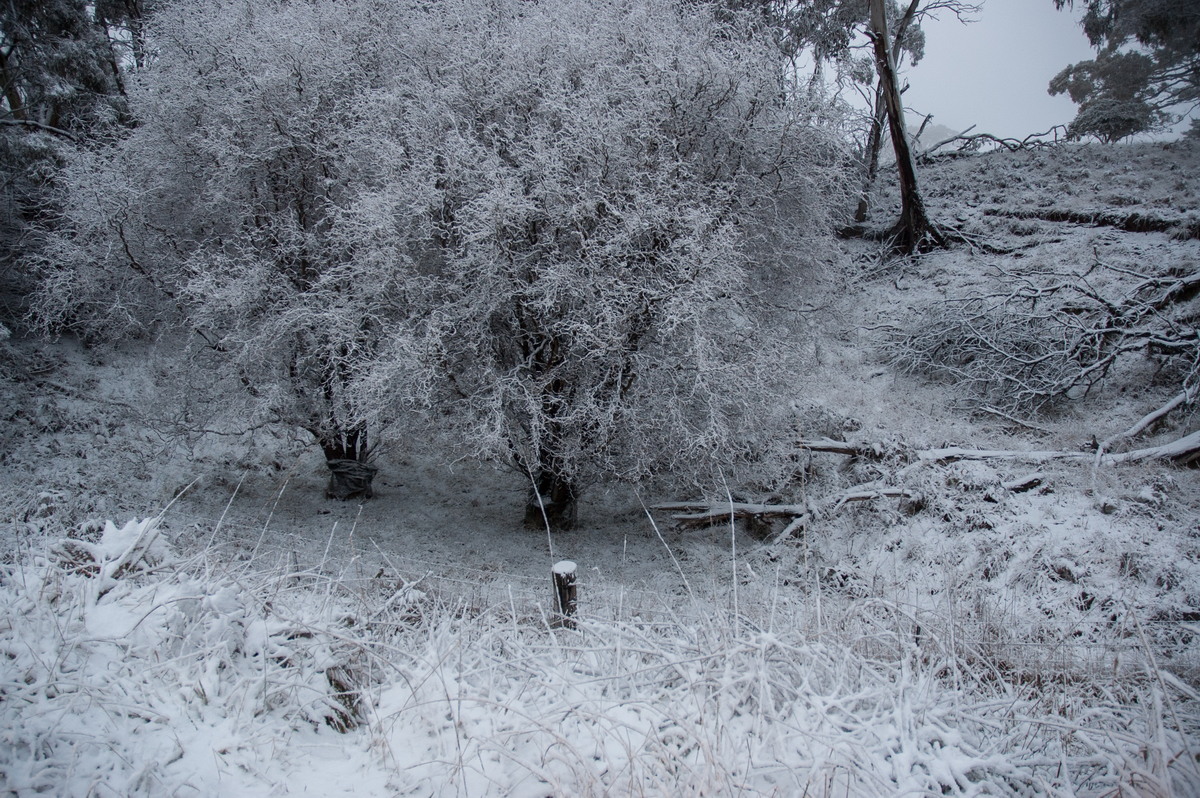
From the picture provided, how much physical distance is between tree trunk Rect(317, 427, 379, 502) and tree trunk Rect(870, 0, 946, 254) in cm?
1210

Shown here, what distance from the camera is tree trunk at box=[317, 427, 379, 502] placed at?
397 inches

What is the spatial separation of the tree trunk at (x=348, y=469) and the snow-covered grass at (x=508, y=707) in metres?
6.42

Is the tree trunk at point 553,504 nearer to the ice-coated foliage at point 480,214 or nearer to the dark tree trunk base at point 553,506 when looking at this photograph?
the dark tree trunk base at point 553,506

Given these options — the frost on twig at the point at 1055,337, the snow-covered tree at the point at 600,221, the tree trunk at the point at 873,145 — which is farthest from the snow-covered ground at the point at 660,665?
the tree trunk at the point at 873,145

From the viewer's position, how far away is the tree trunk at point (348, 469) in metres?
10.1

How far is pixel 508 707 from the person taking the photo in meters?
2.68

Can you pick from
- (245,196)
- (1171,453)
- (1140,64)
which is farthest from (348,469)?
(1140,64)

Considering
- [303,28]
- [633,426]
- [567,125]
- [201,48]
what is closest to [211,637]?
[633,426]

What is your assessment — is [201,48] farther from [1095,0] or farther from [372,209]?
[1095,0]

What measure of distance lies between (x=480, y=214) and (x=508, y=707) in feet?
17.4

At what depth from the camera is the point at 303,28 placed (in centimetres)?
868

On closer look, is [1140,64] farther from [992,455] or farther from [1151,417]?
[992,455]

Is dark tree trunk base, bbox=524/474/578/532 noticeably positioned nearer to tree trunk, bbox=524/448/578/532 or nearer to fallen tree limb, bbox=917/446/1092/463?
tree trunk, bbox=524/448/578/532

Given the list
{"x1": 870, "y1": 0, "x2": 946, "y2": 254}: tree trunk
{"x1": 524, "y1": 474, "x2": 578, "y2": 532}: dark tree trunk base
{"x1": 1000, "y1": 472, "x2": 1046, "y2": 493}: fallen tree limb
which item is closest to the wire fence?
{"x1": 1000, "y1": 472, "x2": 1046, "y2": 493}: fallen tree limb
